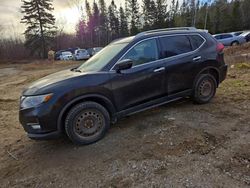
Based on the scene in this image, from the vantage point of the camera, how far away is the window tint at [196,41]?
506 cm

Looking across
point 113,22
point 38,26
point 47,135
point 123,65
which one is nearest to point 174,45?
point 123,65

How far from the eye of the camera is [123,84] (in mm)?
4191

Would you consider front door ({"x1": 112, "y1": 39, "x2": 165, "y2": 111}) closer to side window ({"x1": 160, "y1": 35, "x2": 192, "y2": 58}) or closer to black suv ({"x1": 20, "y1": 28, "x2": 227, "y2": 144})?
black suv ({"x1": 20, "y1": 28, "x2": 227, "y2": 144})

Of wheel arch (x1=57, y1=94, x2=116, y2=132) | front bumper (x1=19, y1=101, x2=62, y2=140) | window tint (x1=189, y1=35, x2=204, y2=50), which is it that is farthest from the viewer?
window tint (x1=189, y1=35, x2=204, y2=50)

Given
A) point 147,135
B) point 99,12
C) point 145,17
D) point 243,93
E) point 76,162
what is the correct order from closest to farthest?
point 76,162, point 147,135, point 243,93, point 145,17, point 99,12

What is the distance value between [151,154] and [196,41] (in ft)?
9.11

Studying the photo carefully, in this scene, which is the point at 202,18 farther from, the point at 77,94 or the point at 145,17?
the point at 77,94

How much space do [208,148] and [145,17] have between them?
5366 cm

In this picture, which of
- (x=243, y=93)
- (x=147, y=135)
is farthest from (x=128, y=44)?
(x=243, y=93)

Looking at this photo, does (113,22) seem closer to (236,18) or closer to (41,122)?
(236,18)

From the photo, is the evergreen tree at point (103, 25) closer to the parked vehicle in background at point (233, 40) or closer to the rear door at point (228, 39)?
the rear door at point (228, 39)

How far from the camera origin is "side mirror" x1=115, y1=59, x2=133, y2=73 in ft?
13.4

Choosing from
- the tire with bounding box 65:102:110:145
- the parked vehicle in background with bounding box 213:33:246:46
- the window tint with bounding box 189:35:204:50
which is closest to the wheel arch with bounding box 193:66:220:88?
the window tint with bounding box 189:35:204:50

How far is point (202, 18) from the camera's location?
47.9 meters
